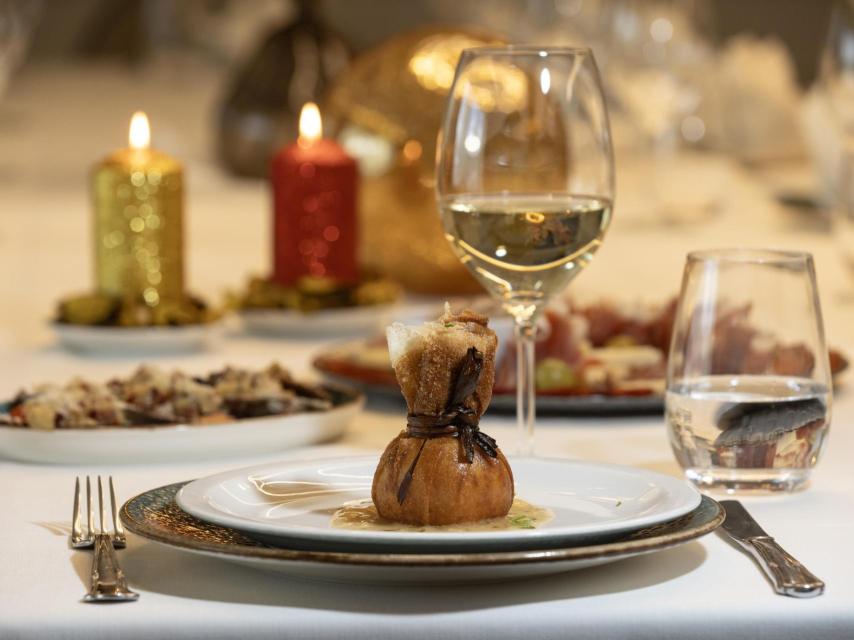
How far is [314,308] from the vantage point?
60.4 inches

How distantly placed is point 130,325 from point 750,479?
2.44 ft

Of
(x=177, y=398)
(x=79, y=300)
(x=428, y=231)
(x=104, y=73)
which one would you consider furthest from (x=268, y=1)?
(x=177, y=398)

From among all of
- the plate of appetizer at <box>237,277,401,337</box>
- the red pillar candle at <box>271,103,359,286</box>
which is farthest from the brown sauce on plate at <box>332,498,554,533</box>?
the red pillar candle at <box>271,103,359,286</box>

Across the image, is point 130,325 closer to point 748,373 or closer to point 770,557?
point 748,373

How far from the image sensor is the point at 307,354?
143 centimetres

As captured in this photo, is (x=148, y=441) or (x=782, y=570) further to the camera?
(x=148, y=441)

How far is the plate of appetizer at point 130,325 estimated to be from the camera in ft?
4.56

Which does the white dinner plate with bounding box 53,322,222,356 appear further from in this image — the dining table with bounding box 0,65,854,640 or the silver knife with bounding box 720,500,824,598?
the silver knife with bounding box 720,500,824,598

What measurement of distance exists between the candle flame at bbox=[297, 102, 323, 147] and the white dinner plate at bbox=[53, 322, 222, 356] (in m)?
0.31

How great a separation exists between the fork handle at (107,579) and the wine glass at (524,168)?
0.28m

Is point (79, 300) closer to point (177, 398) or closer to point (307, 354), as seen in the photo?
point (307, 354)

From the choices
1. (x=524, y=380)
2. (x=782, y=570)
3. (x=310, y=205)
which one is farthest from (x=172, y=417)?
(x=310, y=205)

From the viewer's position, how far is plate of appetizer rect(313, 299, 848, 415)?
1.07 meters

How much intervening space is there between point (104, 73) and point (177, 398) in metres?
3.33
